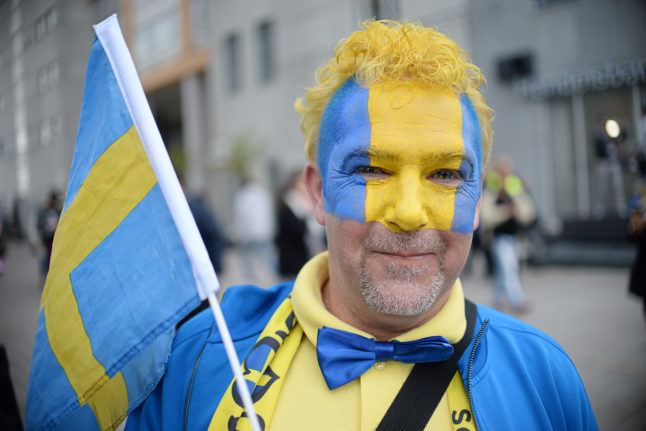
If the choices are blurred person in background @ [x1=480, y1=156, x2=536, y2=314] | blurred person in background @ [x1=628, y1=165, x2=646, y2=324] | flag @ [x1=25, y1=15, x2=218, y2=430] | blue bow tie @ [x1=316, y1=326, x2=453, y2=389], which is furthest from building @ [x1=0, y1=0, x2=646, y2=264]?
blurred person in background @ [x1=480, y1=156, x2=536, y2=314]

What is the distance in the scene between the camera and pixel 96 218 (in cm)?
130

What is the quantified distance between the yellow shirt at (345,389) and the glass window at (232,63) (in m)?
17.5

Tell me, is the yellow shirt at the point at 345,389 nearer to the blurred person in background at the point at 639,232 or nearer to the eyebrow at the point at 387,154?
the eyebrow at the point at 387,154

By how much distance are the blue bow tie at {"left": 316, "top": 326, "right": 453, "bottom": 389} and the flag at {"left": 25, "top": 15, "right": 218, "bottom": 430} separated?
0.40m

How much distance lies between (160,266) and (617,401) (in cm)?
374

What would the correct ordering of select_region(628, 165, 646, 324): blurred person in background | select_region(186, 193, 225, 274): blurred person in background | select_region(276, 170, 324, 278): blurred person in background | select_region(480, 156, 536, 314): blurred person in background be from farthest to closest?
select_region(480, 156, 536, 314): blurred person in background < select_region(276, 170, 324, 278): blurred person in background < select_region(186, 193, 225, 274): blurred person in background < select_region(628, 165, 646, 324): blurred person in background

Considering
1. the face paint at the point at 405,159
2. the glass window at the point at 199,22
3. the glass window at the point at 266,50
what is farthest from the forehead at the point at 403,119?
the glass window at the point at 266,50

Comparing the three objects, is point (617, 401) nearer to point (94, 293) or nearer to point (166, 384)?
point (166, 384)

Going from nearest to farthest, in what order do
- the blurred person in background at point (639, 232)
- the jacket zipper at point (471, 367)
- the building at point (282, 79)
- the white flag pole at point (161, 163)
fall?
the white flag pole at point (161, 163), the jacket zipper at point (471, 367), the building at point (282, 79), the blurred person in background at point (639, 232)

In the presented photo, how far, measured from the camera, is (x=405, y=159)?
52.4 inches

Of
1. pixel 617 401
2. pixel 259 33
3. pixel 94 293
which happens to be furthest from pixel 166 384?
pixel 259 33

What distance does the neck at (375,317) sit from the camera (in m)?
1.37

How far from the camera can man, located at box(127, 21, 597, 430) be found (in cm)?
131

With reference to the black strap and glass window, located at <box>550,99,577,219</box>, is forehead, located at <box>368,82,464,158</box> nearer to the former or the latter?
the black strap
